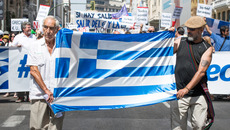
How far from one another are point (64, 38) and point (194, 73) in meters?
1.79

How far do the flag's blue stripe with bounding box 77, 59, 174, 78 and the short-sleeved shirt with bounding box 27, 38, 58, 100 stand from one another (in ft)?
1.84

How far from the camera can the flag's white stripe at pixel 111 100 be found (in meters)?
5.12

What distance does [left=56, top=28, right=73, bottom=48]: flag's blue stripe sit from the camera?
492cm

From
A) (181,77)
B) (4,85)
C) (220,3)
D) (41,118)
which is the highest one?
(220,3)

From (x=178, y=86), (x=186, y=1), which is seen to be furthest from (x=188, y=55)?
(x=186, y=1)

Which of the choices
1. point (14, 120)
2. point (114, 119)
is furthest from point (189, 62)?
point (14, 120)

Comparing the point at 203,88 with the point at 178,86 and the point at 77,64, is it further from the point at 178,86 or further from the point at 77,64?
the point at 77,64

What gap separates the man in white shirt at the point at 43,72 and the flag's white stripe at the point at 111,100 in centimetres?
31

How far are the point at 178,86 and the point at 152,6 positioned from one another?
221 feet

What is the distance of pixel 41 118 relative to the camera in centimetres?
475

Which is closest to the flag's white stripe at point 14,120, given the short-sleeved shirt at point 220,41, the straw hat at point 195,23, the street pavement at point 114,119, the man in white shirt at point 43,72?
the street pavement at point 114,119

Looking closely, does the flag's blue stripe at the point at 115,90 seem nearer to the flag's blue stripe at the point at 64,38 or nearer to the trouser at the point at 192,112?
the trouser at the point at 192,112

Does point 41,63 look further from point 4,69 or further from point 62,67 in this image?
point 4,69

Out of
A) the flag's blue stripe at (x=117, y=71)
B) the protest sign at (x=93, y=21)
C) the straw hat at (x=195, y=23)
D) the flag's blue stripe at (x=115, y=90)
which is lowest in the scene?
the flag's blue stripe at (x=115, y=90)
